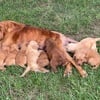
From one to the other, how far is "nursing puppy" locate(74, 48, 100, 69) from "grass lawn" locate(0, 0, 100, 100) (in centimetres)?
7

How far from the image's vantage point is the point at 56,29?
6523 mm

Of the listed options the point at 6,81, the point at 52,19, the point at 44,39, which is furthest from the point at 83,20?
the point at 6,81

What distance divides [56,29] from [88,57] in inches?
53.8

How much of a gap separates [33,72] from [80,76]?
0.58 m

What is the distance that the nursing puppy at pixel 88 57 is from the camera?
17.1 ft

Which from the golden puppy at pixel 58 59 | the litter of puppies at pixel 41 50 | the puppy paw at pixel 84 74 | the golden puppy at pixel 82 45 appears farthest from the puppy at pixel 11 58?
the puppy paw at pixel 84 74

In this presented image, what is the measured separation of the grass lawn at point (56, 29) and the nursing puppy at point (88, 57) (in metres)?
0.07

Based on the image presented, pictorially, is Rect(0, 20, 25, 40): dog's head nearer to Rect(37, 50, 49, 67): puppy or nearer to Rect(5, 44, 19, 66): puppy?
Rect(5, 44, 19, 66): puppy

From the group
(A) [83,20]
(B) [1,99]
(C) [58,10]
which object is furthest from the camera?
(C) [58,10]

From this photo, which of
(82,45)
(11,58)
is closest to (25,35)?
(11,58)

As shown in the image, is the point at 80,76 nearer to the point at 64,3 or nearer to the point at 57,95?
the point at 57,95

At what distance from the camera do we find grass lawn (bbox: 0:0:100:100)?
4.78 metres

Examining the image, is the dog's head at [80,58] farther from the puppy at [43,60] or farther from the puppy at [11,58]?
the puppy at [11,58]

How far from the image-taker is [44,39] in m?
5.70
